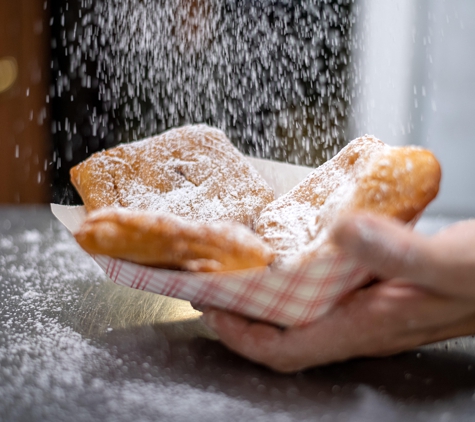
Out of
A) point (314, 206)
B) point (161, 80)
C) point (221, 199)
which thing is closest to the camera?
point (314, 206)

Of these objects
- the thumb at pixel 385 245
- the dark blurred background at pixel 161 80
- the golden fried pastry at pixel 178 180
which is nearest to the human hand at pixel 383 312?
the thumb at pixel 385 245

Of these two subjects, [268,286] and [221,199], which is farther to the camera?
[221,199]

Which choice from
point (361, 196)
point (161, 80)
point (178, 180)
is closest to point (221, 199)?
point (178, 180)

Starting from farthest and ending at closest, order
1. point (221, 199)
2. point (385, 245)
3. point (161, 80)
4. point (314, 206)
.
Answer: point (161, 80) → point (221, 199) → point (314, 206) → point (385, 245)

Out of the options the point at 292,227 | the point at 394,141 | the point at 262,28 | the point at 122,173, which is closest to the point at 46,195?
the point at 262,28

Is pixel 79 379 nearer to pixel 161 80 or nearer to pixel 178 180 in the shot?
pixel 178 180

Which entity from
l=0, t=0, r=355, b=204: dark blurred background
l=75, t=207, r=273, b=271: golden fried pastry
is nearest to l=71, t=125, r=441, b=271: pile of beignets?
l=75, t=207, r=273, b=271: golden fried pastry

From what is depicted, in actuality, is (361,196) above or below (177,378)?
above

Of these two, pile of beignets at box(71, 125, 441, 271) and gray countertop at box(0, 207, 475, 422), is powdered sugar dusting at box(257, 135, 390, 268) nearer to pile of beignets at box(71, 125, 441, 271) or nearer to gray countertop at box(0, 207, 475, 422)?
pile of beignets at box(71, 125, 441, 271)
